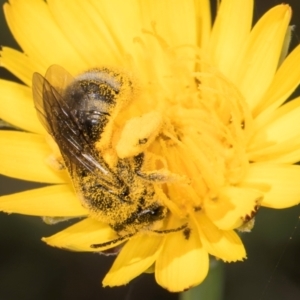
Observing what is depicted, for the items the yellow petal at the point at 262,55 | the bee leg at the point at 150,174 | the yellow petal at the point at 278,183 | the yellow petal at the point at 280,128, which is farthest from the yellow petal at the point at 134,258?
the yellow petal at the point at 262,55

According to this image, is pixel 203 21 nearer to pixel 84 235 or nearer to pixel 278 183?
pixel 278 183

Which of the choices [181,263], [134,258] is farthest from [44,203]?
[181,263]

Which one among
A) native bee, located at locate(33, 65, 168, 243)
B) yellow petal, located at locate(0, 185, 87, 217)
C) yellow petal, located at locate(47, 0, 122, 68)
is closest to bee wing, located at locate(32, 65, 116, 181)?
native bee, located at locate(33, 65, 168, 243)

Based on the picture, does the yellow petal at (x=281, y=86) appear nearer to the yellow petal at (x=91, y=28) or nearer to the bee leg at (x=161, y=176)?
the bee leg at (x=161, y=176)

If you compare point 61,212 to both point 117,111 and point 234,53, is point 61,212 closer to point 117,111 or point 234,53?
point 117,111

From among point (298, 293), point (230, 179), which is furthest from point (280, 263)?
point (230, 179)
